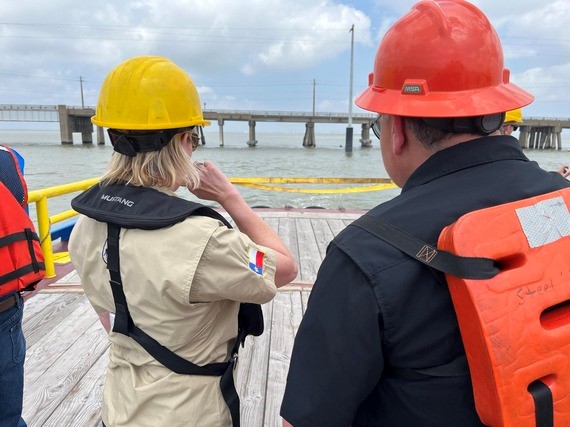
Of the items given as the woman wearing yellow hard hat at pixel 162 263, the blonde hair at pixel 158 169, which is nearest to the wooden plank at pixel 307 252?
the woman wearing yellow hard hat at pixel 162 263

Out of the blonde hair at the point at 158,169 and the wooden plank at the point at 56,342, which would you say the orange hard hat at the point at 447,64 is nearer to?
the blonde hair at the point at 158,169

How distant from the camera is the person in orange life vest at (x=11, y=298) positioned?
5.91 feet

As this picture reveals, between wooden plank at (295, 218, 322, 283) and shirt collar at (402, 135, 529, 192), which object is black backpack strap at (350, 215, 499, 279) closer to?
shirt collar at (402, 135, 529, 192)

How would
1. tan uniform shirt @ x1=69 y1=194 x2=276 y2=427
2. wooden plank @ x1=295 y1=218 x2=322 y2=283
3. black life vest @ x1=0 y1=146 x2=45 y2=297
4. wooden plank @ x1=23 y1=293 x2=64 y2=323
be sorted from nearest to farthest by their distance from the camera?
tan uniform shirt @ x1=69 y1=194 x2=276 y2=427
black life vest @ x1=0 y1=146 x2=45 y2=297
wooden plank @ x1=23 y1=293 x2=64 y2=323
wooden plank @ x1=295 y1=218 x2=322 y2=283

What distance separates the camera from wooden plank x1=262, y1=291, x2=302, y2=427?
2.57 metres

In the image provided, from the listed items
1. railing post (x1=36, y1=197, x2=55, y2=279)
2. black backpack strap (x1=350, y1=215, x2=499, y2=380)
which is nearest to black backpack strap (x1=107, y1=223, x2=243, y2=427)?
black backpack strap (x1=350, y1=215, x2=499, y2=380)

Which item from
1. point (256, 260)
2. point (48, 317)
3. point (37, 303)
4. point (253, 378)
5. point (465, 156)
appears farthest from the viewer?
point (37, 303)

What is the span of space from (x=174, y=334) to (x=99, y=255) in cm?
37

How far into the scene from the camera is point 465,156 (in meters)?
1.07

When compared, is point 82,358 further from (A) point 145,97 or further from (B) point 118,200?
(A) point 145,97

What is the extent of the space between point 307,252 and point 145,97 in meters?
4.16

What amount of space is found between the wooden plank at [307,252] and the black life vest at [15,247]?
2.92 m

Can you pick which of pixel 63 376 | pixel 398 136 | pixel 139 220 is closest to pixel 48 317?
pixel 63 376

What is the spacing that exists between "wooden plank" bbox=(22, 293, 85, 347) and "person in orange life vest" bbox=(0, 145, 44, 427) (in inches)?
61.9
